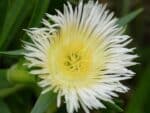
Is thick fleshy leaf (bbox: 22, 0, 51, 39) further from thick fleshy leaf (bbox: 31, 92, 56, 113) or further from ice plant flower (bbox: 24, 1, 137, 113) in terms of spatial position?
thick fleshy leaf (bbox: 31, 92, 56, 113)

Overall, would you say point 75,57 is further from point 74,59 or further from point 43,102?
point 43,102

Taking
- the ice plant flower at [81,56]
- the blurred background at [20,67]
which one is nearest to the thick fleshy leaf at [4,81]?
the blurred background at [20,67]

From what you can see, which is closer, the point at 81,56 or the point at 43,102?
the point at 43,102

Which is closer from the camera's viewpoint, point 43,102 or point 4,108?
point 43,102

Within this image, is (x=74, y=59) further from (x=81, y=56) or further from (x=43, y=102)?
(x=43, y=102)

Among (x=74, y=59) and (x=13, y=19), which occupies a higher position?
(x=13, y=19)

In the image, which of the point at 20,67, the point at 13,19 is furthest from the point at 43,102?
the point at 13,19

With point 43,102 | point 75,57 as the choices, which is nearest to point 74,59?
point 75,57

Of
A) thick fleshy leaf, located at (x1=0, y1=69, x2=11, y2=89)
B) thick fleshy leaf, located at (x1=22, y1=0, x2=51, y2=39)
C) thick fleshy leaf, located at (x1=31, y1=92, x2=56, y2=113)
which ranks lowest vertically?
thick fleshy leaf, located at (x1=31, y1=92, x2=56, y2=113)

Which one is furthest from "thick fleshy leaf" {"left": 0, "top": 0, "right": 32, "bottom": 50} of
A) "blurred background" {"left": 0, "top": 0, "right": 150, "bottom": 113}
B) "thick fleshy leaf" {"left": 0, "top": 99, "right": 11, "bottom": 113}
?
"thick fleshy leaf" {"left": 0, "top": 99, "right": 11, "bottom": 113}
